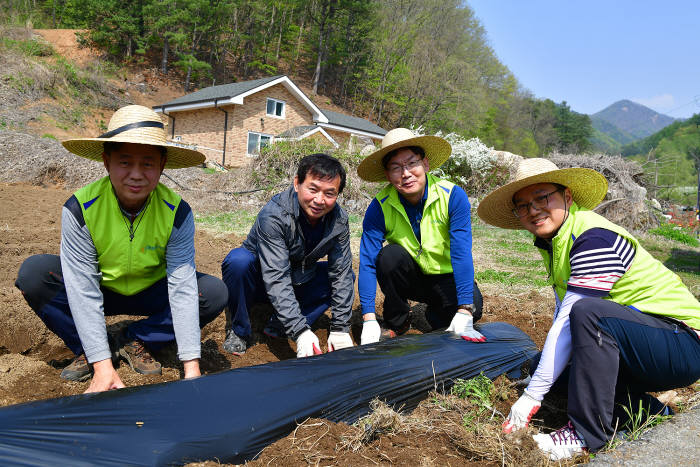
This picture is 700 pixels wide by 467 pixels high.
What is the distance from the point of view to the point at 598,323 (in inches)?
61.3

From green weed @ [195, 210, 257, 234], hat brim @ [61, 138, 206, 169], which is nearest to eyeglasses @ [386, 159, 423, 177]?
hat brim @ [61, 138, 206, 169]

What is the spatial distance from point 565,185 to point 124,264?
2017mm

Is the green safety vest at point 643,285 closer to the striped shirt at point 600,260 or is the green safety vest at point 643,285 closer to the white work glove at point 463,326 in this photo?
the striped shirt at point 600,260

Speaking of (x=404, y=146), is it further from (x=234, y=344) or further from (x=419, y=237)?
(x=234, y=344)

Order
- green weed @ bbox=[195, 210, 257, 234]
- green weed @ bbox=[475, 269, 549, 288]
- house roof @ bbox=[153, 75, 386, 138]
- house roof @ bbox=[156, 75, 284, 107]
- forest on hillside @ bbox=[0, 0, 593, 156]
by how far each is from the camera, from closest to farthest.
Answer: green weed @ bbox=[475, 269, 549, 288] → green weed @ bbox=[195, 210, 257, 234] → house roof @ bbox=[153, 75, 386, 138] → house roof @ bbox=[156, 75, 284, 107] → forest on hillside @ bbox=[0, 0, 593, 156]

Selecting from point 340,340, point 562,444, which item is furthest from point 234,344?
point 562,444

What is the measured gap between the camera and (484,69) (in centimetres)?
4281

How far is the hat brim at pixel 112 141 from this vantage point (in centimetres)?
182

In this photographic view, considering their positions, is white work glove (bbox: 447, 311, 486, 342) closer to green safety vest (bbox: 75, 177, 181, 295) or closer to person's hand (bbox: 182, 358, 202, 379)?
person's hand (bbox: 182, 358, 202, 379)

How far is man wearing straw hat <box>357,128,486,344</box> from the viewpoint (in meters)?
2.54

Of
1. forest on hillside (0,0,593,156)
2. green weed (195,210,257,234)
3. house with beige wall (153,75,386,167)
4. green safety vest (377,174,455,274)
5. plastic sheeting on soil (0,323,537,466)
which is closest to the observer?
plastic sheeting on soil (0,323,537,466)

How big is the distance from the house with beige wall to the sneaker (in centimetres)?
1695

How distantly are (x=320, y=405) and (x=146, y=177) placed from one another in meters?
1.22

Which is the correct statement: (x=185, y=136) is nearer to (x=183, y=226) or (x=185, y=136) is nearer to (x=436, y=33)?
(x=183, y=226)
